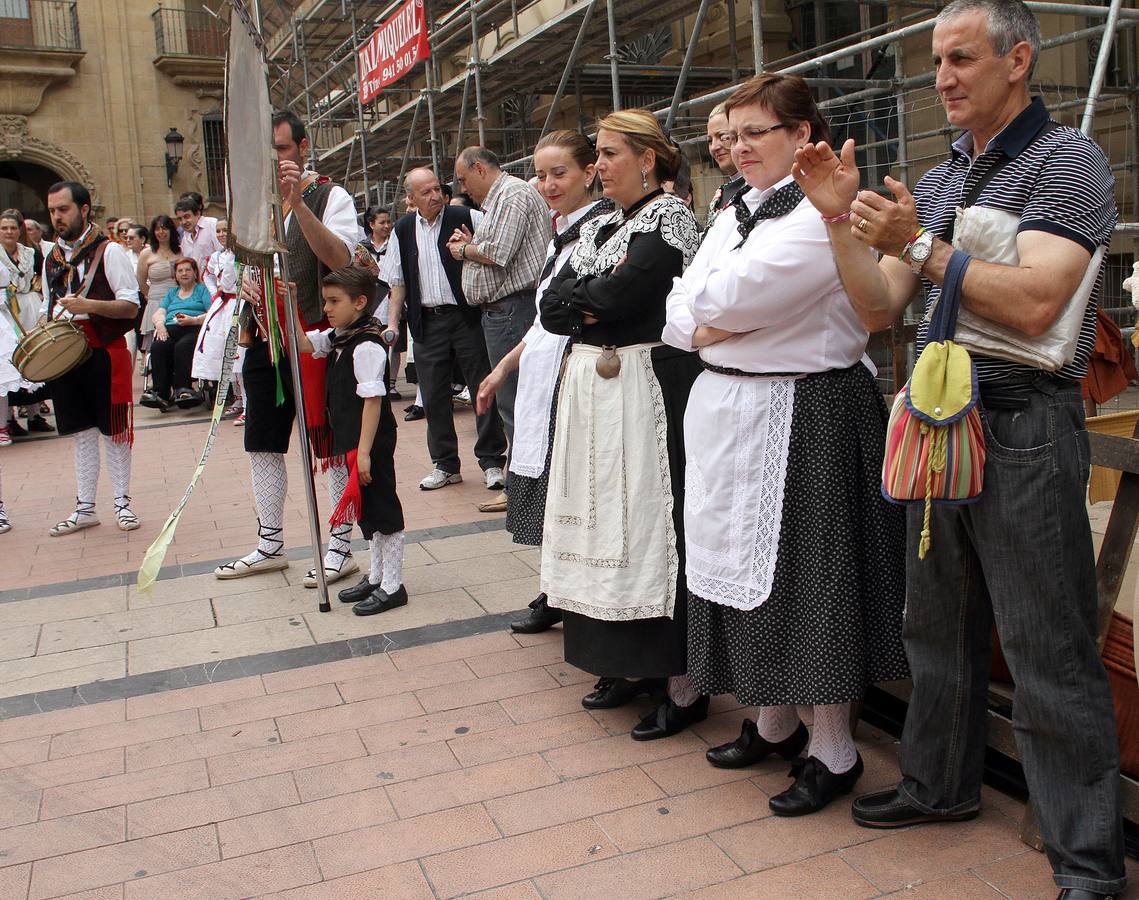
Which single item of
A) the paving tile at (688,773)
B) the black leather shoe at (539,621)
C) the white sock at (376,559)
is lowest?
the paving tile at (688,773)

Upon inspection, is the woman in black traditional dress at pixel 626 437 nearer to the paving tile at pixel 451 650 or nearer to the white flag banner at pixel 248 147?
the paving tile at pixel 451 650

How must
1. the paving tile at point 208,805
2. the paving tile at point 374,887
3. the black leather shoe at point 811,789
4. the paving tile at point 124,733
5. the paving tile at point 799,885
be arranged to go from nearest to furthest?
the paving tile at point 799,885
the paving tile at point 374,887
the black leather shoe at point 811,789
the paving tile at point 208,805
the paving tile at point 124,733

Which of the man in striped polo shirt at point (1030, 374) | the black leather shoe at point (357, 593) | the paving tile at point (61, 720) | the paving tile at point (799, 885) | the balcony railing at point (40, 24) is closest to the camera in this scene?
the man in striped polo shirt at point (1030, 374)

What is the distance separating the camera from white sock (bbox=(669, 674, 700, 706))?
3537mm

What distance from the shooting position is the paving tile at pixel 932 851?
2674 mm

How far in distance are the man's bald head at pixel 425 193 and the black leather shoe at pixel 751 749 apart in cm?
479

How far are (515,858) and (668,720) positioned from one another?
84cm

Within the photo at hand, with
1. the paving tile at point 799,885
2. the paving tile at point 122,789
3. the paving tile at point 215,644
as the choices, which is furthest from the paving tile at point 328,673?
the paving tile at point 799,885

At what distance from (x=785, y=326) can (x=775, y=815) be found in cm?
126

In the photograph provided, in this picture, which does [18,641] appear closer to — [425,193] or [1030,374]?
[425,193]

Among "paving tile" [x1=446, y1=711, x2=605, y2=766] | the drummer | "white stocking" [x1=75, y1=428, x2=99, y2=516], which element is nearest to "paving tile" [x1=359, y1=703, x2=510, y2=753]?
"paving tile" [x1=446, y1=711, x2=605, y2=766]

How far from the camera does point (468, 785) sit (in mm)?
3240

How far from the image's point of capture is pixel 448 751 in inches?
137

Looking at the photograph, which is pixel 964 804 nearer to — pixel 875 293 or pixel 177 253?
pixel 875 293
